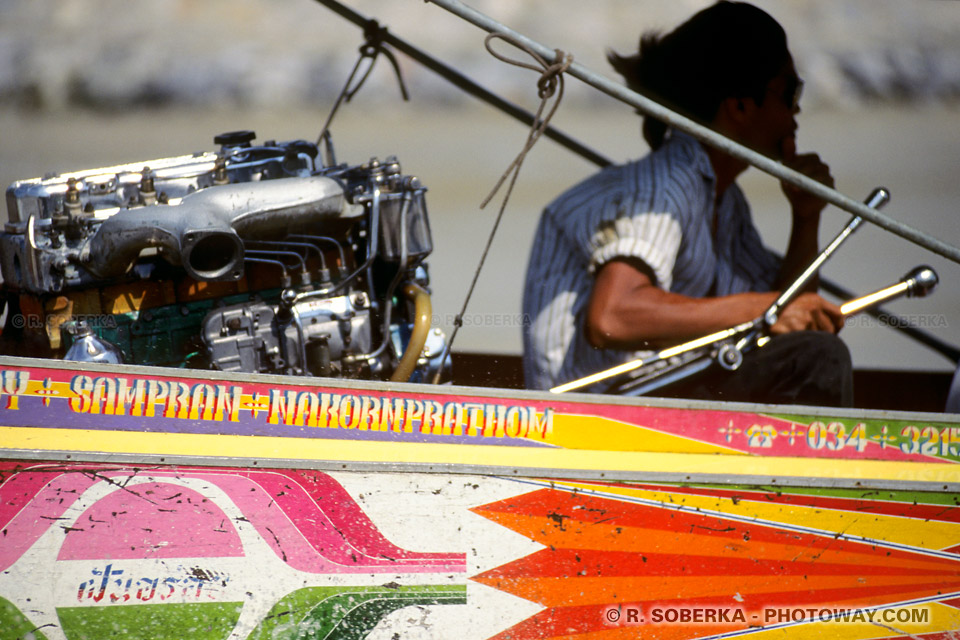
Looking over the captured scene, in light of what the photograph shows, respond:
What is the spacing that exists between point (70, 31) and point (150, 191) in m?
0.92

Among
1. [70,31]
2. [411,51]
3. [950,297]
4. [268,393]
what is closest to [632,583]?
[268,393]

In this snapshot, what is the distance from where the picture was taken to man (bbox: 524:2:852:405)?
2215mm

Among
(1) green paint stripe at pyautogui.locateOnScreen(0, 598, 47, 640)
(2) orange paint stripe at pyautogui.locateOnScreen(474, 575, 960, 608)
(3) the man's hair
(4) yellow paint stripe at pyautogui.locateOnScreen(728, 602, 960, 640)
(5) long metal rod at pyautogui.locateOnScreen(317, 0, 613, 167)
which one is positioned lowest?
(4) yellow paint stripe at pyautogui.locateOnScreen(728, 602, 960, 640)

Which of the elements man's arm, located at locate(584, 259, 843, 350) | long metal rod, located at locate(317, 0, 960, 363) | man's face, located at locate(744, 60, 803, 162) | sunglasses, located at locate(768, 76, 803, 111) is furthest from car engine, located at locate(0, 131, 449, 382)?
sunglasses, located at locate(768, 76, 803, 111)

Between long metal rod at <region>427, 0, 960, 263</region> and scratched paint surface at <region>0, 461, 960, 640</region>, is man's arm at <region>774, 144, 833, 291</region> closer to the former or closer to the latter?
long metal rod at <region>427, 0, 960, 263</region>

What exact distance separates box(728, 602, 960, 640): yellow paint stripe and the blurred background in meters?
0.98

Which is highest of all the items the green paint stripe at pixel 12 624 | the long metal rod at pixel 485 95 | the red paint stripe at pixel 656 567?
the long metal rod at pixel 485 95

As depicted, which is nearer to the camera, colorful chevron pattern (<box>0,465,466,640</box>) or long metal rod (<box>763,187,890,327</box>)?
colorful chevron pattern (<box>0,465,466,640</box>)

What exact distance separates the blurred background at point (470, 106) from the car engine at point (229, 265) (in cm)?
32

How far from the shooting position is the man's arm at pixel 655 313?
2.18 m

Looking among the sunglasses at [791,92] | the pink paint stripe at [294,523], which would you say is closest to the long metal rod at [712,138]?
the sunglasses at [791,92]

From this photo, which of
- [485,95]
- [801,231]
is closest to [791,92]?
[801,231]

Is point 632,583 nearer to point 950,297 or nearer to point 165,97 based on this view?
point 950,297

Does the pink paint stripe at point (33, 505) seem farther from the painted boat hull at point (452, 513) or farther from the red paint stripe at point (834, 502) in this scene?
the red paint stripe at point (834, 502)
